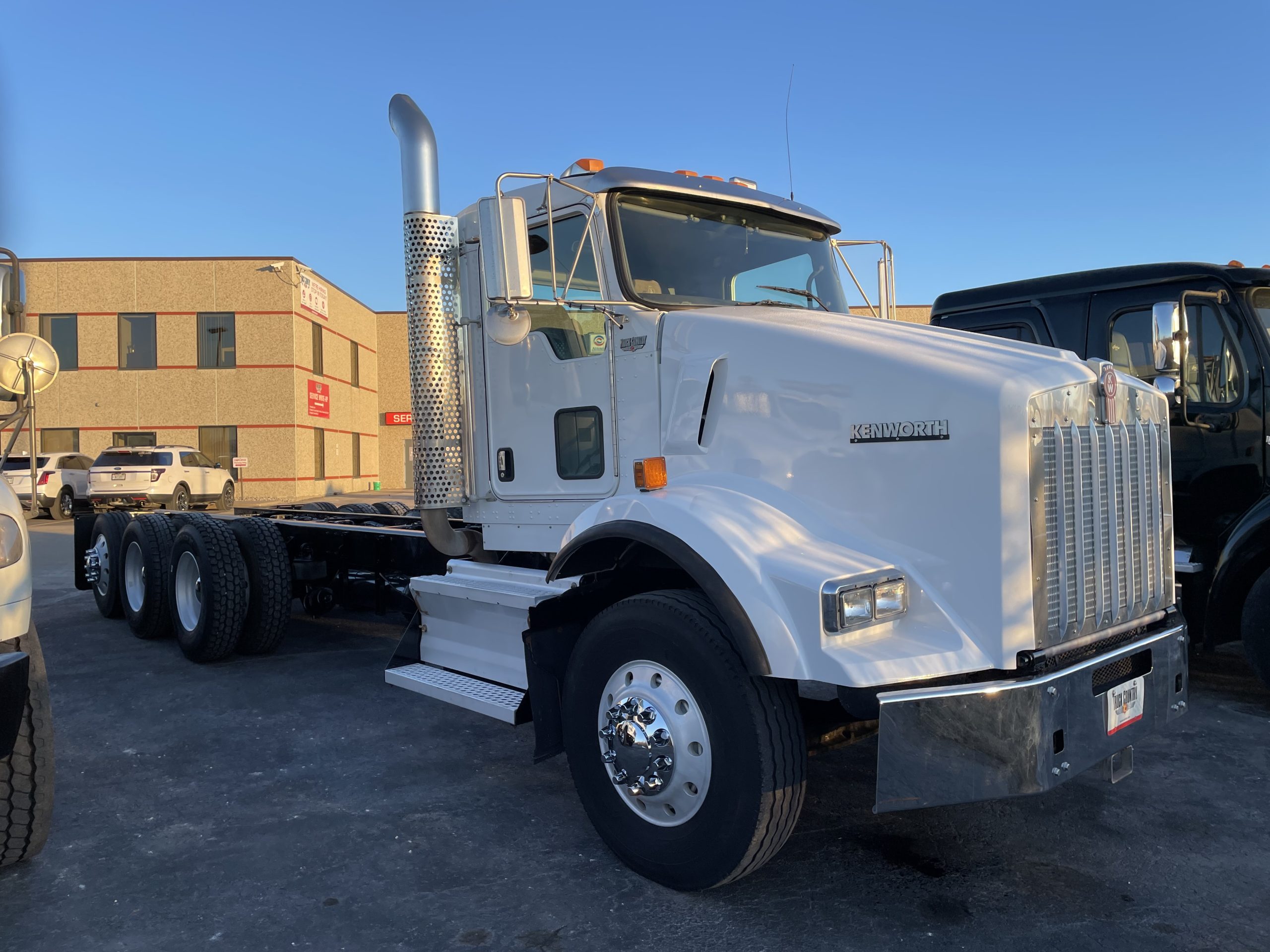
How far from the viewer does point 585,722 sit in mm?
3479

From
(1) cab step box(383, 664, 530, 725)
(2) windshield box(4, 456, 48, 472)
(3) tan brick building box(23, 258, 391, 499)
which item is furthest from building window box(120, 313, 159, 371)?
(1) cab step box(383, 664, 530, 725)

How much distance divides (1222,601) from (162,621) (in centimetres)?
754

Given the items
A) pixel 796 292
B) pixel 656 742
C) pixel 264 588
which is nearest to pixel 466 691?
pixel 656 742

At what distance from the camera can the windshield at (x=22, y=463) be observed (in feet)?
72.3

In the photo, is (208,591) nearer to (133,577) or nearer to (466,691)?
(133,577)

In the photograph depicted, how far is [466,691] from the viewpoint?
14.2 feet

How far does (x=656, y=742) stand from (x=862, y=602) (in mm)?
880

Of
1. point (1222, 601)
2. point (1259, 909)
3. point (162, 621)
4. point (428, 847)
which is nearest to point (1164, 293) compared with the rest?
point (1222, 601)

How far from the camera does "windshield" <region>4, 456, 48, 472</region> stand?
72.3ft

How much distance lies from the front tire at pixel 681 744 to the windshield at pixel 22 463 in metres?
22.8

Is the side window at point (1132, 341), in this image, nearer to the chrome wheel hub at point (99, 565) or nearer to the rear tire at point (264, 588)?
the rear tire at point (264, 588)

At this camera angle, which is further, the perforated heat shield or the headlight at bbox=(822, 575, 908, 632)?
the perforated heat shield

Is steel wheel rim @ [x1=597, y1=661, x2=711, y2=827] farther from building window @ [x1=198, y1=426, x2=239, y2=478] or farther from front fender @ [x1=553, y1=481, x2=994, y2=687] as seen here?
building window @ [x1=198, y1=426, x2=239, y2=478]

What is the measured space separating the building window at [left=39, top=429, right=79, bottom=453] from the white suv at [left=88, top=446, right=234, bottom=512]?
26.7ft
